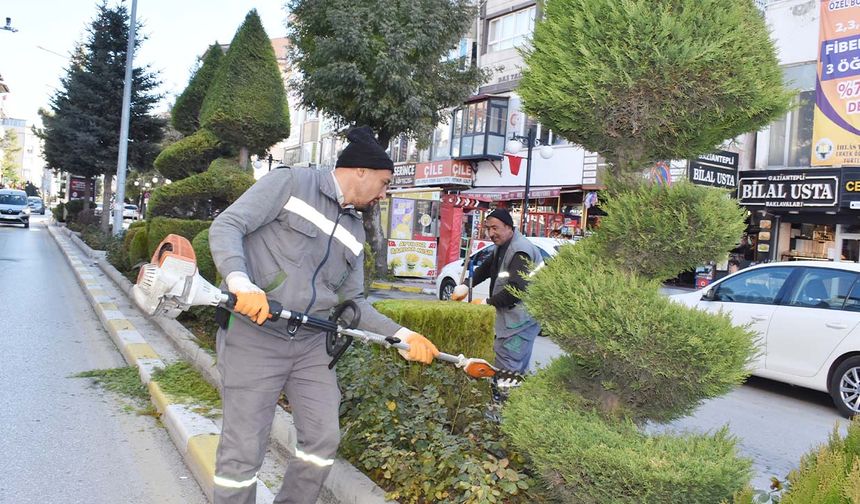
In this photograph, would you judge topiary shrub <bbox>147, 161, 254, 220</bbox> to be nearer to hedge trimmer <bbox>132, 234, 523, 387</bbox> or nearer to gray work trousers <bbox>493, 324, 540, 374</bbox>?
gray work trousers <bbox>493, 324, 540, 374</bbox>

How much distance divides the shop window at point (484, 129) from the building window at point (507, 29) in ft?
8.42

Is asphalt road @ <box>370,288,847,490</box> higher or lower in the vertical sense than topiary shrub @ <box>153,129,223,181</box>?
lower

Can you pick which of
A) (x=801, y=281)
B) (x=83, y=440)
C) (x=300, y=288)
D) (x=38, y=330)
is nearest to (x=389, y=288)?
(x=38, y=330)

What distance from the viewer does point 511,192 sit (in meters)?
26.4

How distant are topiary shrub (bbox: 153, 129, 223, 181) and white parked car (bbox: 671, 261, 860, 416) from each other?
897cm

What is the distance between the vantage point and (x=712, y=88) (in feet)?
9.47

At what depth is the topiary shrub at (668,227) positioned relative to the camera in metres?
2.81

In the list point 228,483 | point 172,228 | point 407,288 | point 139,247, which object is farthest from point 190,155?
point 228,483

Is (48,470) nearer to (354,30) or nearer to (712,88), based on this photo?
(712,88)

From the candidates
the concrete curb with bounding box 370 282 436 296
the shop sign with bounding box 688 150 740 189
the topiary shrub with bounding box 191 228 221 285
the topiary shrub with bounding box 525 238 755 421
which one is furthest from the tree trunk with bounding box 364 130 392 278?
the topiary shrub with bounding box 525 238 755 421

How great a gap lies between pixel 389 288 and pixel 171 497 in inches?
583

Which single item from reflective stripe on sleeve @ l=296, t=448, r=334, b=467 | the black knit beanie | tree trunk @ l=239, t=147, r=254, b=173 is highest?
tree trunk @ l=239, t=147, r=254, b=173

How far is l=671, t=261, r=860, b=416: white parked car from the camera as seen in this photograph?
23.5 feet

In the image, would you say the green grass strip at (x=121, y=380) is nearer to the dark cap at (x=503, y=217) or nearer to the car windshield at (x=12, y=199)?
the dark cap at (x=503, y=217)
